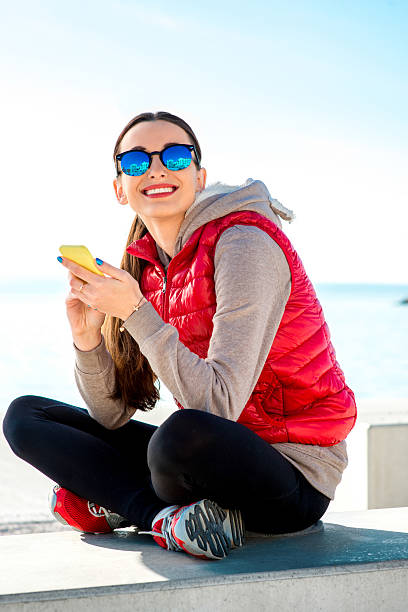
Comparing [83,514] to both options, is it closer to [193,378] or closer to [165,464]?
[165,464]

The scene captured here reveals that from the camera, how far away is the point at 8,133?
111 feet

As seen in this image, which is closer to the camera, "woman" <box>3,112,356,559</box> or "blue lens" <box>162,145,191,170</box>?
"woman" <box>3,112,356,559</box>

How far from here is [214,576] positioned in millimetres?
1744

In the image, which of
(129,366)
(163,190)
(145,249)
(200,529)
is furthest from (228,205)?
(200,529)

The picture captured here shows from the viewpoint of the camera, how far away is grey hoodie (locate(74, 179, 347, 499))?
1.90m

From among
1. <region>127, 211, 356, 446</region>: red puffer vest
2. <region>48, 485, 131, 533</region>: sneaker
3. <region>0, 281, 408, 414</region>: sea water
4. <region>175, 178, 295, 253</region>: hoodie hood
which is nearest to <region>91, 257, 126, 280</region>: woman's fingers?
<region>127, 211, 356, 446</region>: red puffer vest

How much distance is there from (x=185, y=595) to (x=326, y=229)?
133 ft

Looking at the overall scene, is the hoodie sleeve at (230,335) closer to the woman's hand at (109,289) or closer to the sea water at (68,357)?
the woman's hand at (109,289)

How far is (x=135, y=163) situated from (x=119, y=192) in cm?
22

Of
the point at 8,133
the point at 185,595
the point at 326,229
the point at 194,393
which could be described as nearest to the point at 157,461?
the point at 194,393

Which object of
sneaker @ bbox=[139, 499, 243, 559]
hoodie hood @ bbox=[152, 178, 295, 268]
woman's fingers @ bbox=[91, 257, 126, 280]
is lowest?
sneaker @ bbox=[139, 499, 243, 559]

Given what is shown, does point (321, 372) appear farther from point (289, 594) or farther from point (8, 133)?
point (8, 133)

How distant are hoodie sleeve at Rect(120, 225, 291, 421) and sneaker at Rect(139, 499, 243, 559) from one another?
0.24m

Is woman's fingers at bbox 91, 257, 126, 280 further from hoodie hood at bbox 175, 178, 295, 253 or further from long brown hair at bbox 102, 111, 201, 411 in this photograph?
long brown hair at bbox 102, 111, 201, 411
